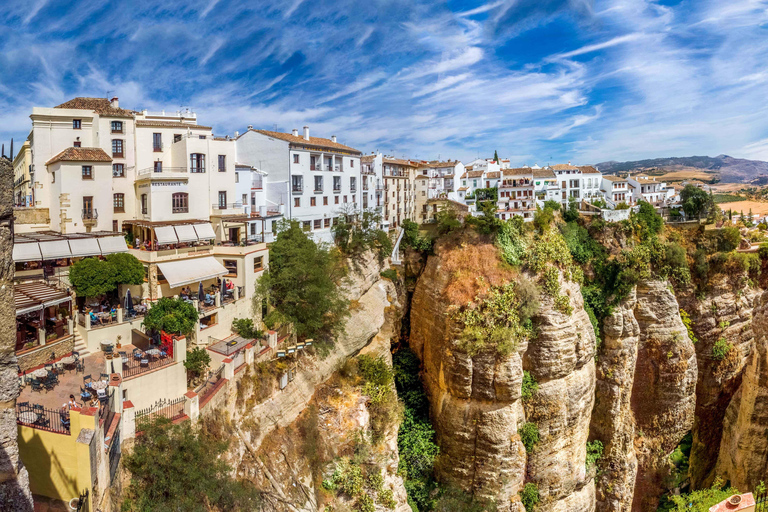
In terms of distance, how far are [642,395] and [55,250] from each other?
1444 inches

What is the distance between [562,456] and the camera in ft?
89.1

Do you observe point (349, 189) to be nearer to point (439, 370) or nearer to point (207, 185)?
point (207, 185)

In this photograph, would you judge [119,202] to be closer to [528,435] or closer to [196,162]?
[196,162]

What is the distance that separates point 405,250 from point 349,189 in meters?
7.87

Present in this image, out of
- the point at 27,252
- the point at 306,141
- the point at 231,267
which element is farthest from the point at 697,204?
the point at 27,252

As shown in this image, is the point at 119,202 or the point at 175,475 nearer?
the point at 175,475

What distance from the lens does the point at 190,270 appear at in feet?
79.2

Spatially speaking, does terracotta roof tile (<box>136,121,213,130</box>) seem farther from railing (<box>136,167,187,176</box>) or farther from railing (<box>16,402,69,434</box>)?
railing (<box>16,402,69,434</box>)

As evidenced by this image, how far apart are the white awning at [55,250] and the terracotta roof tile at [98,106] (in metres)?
9.64

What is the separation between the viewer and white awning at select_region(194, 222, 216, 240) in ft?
88.4

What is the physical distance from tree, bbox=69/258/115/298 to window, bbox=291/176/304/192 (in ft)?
44.4

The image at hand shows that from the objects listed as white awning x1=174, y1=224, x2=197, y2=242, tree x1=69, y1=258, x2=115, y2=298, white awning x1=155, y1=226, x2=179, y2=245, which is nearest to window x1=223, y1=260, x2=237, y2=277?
white awning x1=174, y1=224, x2=197, y2=242

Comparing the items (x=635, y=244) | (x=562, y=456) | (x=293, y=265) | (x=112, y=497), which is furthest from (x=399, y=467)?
(x=635, y=244)

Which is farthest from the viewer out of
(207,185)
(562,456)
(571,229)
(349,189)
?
(349,189)
